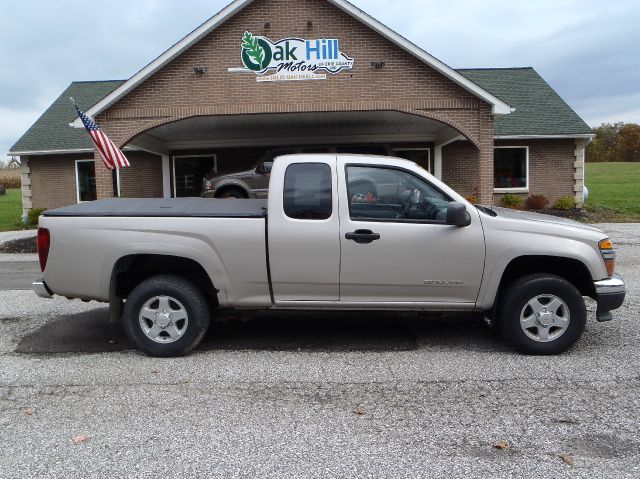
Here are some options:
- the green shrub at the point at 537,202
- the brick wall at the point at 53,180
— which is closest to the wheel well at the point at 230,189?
the brick wall at the point at 53,180

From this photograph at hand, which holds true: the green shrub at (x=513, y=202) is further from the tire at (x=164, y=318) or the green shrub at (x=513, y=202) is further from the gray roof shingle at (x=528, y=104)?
the tire at (x=164, y=318)

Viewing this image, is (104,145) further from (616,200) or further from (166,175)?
(616,200)

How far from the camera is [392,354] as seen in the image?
18.0 ft

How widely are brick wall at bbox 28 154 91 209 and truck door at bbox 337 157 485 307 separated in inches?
724

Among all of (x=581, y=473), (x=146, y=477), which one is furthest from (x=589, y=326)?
(x=146, y=477)

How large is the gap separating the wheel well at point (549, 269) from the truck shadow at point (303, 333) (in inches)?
28.7

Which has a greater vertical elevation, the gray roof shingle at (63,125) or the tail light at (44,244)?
the gray roof shingle at (63,125)

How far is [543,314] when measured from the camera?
529cm

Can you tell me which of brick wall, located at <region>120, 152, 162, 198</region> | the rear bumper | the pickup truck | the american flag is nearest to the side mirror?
the pickup truck

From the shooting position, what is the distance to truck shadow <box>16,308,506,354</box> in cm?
580

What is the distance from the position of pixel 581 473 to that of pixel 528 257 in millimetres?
2444

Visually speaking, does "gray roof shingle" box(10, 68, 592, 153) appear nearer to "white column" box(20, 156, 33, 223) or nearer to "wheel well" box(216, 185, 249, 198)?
"white column" box(20, 156, 33, 223)

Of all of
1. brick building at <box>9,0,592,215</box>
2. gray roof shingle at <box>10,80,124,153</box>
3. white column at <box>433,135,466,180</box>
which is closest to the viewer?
brick building at <box>9,0,592,215</box>

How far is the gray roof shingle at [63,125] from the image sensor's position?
20.9m
